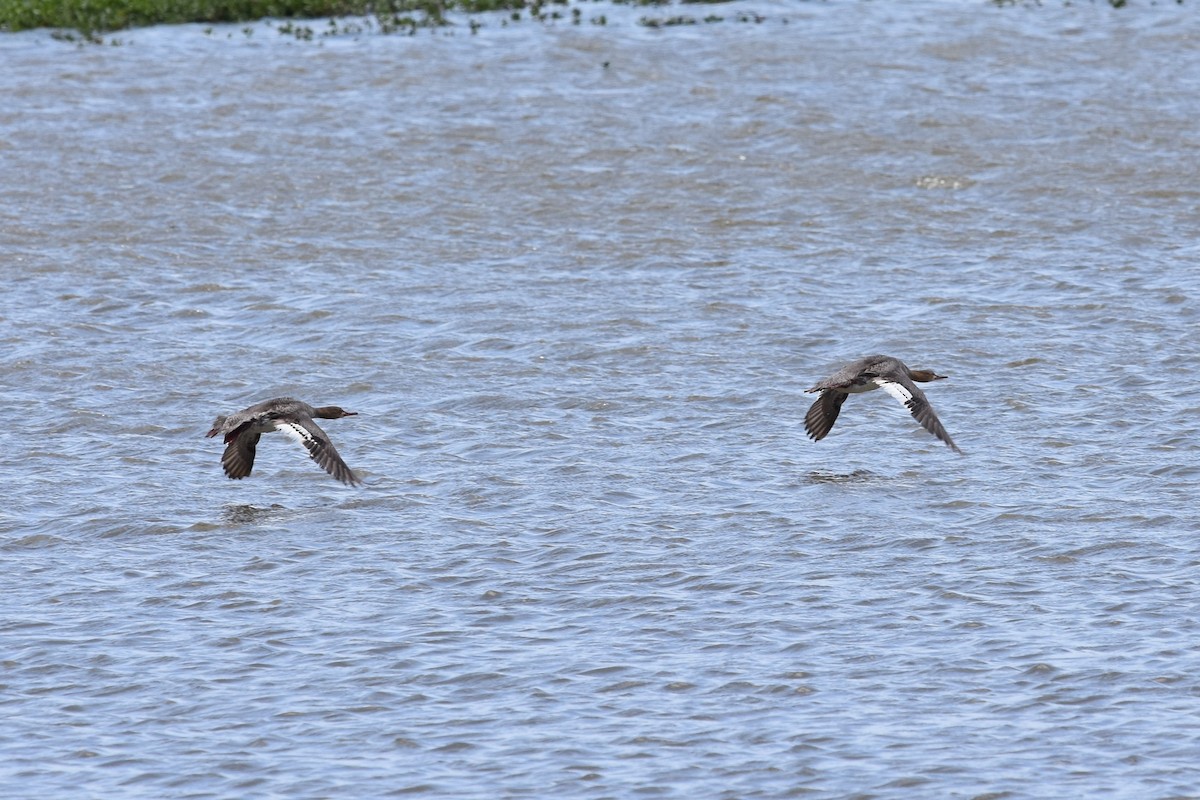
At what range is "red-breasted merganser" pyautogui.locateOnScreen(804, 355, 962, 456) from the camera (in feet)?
40.2

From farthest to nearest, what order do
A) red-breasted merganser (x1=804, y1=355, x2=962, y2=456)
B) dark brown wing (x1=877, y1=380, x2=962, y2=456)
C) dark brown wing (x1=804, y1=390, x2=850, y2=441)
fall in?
dark brown wing (x1=804, y1=390, x2=850, y2=441) < red-breasted merganser (x1=804, y1=355, x2=962, y2=456) < dark brown wing (x1=877, y1=380, x2=962, y2=456)

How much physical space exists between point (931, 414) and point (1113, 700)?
3.55 metres

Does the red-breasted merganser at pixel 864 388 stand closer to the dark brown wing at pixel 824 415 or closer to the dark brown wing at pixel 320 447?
the dark brown wing at pixel 824 415

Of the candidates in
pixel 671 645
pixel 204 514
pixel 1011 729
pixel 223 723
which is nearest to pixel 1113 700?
pixel 1011 729

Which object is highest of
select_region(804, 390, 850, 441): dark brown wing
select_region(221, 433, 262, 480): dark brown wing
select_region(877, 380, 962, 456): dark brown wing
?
select_region(877, 380, 962, 456): dark brown wing

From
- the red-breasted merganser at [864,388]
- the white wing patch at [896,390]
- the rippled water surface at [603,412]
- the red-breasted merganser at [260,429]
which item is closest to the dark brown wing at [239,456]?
the red-breasted merganser at [260,429]

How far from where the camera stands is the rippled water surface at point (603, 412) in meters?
8.60

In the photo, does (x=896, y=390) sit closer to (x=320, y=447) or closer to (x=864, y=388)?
(x=864, y=388)

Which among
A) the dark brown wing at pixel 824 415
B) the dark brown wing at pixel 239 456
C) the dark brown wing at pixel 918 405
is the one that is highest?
the dark brown wing at pixel 918 405

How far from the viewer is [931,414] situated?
12031 mm

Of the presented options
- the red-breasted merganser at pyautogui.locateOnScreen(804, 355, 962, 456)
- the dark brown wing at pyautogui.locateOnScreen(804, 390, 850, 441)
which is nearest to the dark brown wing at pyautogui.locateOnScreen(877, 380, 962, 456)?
the red-breasted merganser at pyautogui.locateOnScreen(804, 355, 962, 456)

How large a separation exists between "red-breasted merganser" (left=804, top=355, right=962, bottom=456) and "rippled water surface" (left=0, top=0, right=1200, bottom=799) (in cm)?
26

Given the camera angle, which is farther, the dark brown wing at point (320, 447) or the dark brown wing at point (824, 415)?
the dark brown wing at point (824, 415)

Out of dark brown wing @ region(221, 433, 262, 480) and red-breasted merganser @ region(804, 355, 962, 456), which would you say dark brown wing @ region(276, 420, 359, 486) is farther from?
red-breasted merganser @ region(804, 355, 962, 456)
